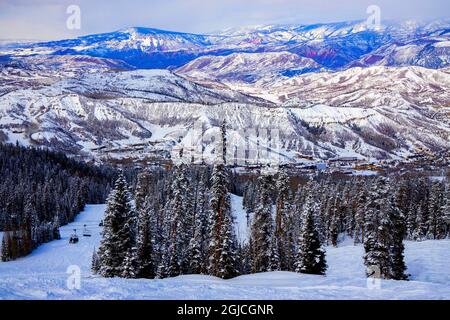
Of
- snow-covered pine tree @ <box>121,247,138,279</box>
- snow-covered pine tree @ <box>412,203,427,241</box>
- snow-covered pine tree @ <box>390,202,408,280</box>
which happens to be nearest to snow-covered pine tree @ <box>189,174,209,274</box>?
snow-covered pine tree @ <box>121,247,138,279</box>

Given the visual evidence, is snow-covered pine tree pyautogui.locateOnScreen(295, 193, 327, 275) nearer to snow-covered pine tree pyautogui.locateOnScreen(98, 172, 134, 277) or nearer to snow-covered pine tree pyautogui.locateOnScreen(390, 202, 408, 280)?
snow-covered pine tree pyautogui.locateOnScreen(390, 202, 408, 280)

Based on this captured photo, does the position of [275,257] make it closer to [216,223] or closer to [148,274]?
[216,223]

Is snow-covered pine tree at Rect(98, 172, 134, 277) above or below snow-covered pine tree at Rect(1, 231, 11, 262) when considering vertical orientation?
above

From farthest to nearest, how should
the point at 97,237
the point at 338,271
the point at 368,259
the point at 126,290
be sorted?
the point at 97,237
the point at 338,271
the point at 368,259
the point at 126,290

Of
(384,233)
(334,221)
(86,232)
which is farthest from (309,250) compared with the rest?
(86,232)

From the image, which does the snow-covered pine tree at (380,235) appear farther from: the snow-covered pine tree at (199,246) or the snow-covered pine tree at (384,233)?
the snow-covered pine tree at (199,246)
